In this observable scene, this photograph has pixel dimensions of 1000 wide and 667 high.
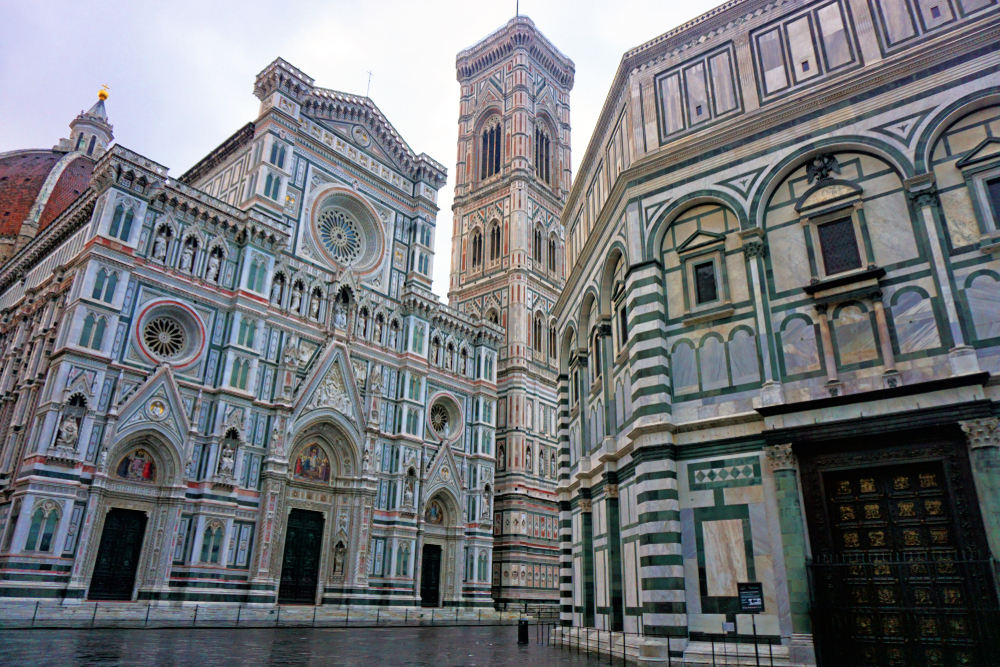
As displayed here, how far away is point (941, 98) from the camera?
1274 cm

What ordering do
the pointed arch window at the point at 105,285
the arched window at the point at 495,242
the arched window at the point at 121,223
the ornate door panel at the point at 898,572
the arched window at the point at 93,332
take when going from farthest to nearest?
the arched window at the point at 495,242
the arched window at the point at 121,223
the pointed arch window at the point at 105,285
the arched window at the point at 93,332
the ornate door panel at the point at 898,572

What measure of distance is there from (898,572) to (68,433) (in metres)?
25.4

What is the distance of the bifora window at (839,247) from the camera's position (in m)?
12.9

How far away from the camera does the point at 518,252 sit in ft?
163

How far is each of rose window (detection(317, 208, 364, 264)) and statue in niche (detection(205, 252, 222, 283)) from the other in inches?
259

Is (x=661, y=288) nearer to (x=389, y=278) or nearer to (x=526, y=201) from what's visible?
(x=389, y=278)

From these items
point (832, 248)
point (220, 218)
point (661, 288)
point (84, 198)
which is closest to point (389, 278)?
point (220, 218)

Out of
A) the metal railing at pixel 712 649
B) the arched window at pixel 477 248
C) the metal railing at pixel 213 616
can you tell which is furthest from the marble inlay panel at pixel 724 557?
the arched window at pixel 477 248

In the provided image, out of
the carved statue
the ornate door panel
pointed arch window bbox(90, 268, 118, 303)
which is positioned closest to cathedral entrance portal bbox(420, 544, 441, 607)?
the carved statue

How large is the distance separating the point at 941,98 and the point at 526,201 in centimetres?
3991

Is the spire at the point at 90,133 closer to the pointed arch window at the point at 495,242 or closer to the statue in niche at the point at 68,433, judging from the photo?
the pointed arch window at the point at 495,242

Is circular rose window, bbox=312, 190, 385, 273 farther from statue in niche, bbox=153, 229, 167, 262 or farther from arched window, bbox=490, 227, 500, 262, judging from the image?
arched window, bbox=490, 227, 500, 262

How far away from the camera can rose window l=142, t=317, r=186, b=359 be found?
1058 inches

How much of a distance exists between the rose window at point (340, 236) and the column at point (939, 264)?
92.9 ft
